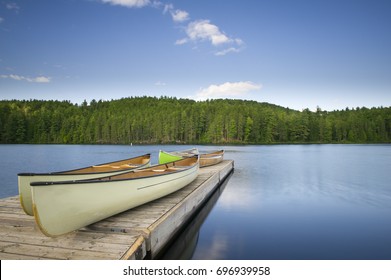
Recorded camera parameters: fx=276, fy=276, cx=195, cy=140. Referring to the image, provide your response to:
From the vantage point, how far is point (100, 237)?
493 cm

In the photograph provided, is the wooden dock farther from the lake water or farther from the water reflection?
the lake water

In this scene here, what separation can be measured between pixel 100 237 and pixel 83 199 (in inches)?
30.7

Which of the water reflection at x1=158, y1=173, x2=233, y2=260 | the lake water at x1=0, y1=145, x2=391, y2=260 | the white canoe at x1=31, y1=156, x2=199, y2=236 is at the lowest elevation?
the lake water at x1=0, y1=145, x2=391, y2=260

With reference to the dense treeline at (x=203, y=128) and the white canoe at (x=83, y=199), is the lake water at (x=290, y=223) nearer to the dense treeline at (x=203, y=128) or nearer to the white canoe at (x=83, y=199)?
the white canoe at (x=83, y=199)

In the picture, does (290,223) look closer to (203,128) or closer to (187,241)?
(187,241)

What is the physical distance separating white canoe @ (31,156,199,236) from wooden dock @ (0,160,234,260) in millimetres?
212

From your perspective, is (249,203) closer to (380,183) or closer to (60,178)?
(60,178)

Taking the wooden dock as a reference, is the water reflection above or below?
below

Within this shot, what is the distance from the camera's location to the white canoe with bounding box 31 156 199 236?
452 centimetres

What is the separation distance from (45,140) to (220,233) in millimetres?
104241

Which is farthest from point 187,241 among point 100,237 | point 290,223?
point 290,223

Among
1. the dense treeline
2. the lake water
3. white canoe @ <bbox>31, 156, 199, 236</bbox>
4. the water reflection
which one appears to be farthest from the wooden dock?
the dense treeline
